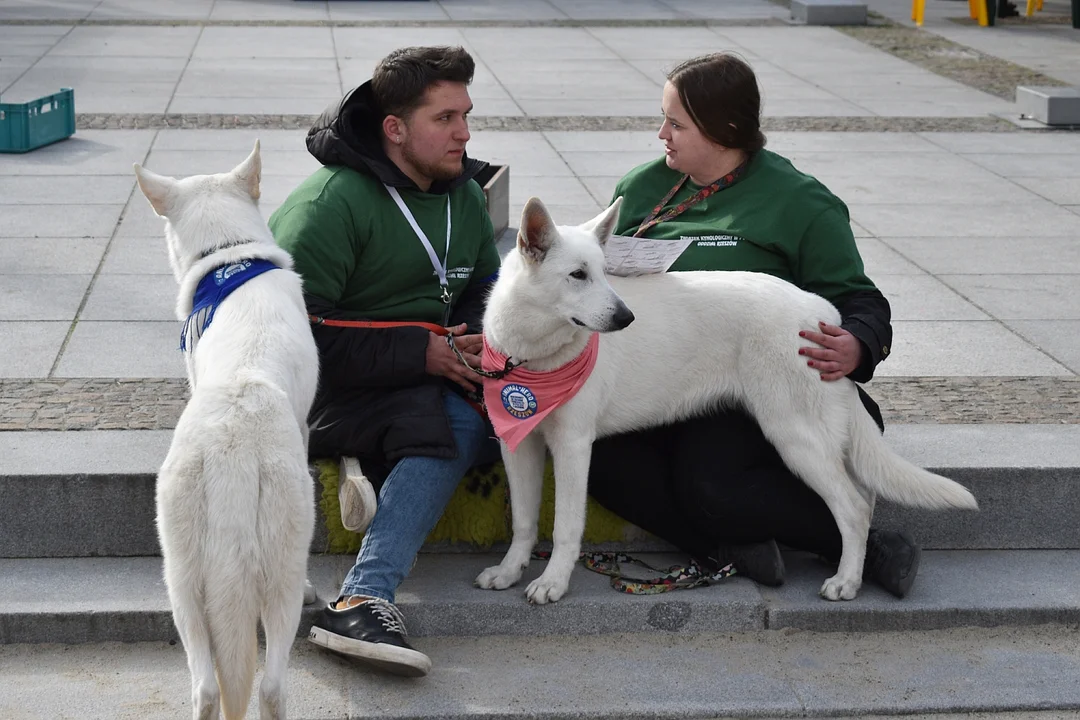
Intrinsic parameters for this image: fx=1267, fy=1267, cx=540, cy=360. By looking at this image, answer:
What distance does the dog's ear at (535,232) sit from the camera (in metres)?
3.82

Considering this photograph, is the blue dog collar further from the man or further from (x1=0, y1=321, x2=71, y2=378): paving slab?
(x1=0, y1=321, x2=71, y2=378): paving slab

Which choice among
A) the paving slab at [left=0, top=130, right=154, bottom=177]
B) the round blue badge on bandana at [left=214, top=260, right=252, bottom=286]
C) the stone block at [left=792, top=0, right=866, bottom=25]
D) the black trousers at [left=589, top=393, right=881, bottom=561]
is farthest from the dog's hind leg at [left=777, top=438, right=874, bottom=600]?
the stone block at [left=792, top=0, right=866, bottom=25]

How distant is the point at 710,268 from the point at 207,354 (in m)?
1.87

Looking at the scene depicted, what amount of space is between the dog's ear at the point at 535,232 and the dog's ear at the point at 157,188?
1095 mm

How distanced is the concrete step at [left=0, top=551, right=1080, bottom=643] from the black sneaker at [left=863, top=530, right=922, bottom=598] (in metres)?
0.05

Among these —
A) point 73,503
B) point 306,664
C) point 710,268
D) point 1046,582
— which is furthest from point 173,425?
point 1046,582

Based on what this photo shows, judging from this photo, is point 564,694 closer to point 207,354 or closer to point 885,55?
point 207,354

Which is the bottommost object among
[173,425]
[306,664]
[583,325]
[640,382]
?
[306,664]

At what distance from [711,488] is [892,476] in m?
0.60

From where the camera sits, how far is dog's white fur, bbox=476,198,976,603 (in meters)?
4.13

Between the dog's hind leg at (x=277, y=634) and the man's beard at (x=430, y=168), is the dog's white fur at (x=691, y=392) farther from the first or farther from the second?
the dog's hind leg at (x=277, y=634)

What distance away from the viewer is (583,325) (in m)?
3.87

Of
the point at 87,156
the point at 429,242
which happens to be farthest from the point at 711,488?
the point at 87,156

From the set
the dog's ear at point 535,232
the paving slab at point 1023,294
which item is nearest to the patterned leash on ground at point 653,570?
the dog's ear at point 535,232
